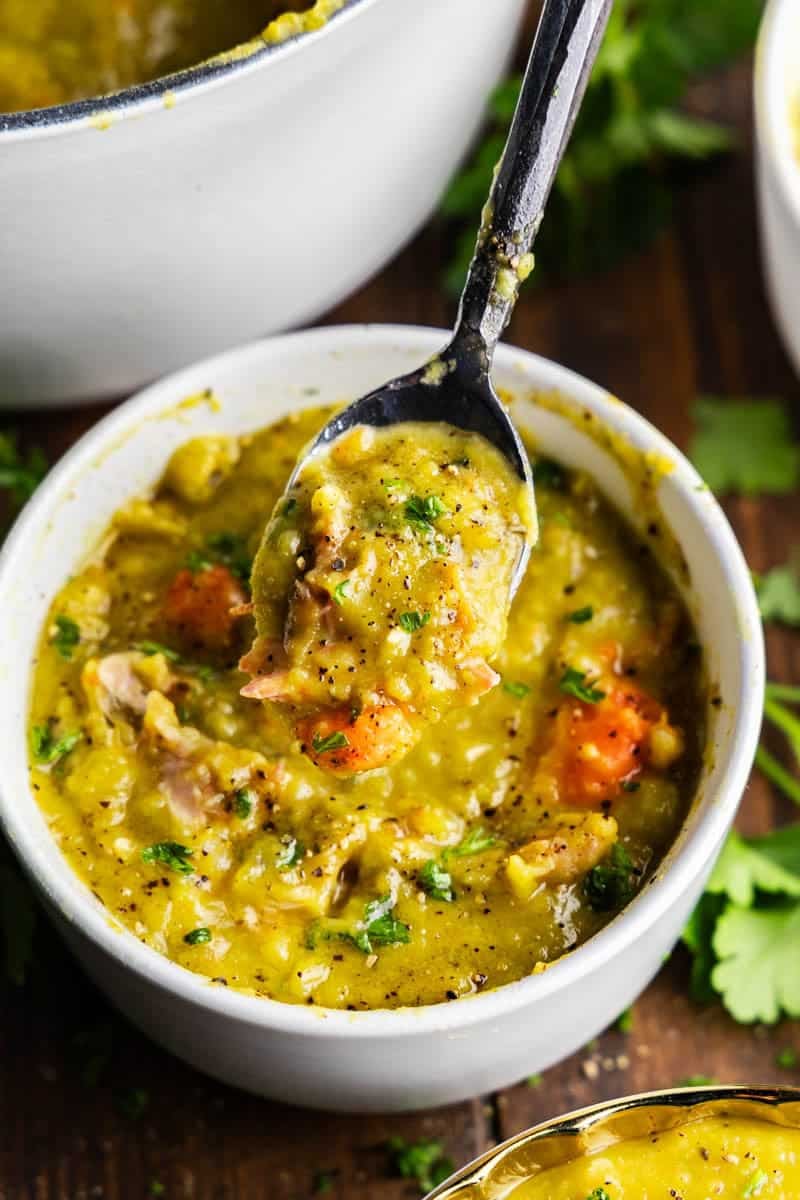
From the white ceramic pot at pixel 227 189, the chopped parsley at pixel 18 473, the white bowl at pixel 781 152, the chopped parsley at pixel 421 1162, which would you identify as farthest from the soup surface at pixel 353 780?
the white bowl at pixel 781 152

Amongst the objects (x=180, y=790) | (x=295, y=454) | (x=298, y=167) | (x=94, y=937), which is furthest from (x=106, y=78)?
(x=94, y=937)

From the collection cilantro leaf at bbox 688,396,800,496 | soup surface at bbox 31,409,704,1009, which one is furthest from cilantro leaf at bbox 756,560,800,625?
soup surface at bbox 31,409,704,1009

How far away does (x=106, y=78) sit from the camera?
10.7ft

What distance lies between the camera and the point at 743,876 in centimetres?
310

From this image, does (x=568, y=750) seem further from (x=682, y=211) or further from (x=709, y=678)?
(x=682, y=211)

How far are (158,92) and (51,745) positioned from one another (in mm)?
1056

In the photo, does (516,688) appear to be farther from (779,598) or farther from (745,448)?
(745,448)

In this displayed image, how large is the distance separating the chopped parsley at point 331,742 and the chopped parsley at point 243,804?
225 millimetres

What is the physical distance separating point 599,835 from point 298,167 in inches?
49.4

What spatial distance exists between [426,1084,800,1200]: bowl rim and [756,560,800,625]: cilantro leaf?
4.09 feet

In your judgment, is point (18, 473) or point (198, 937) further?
point (18, 473)

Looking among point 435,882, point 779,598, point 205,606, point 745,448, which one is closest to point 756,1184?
point 435,882

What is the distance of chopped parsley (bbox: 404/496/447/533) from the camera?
2520 mm

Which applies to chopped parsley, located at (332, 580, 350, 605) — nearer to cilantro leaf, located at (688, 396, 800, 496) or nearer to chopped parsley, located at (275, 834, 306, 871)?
chopped parsley, located at (275, 834, 306, 871)
